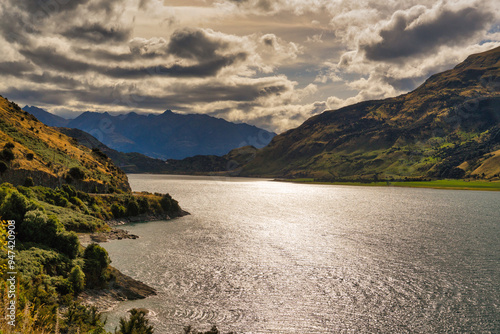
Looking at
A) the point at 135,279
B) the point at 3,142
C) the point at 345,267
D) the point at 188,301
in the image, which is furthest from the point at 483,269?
the point at 3,142

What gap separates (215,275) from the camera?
68.8 m

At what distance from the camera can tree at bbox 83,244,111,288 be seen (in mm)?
55531

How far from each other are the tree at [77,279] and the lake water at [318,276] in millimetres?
7560

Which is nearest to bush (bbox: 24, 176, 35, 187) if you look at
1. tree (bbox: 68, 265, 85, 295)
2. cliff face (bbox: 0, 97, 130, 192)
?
cliff face (bbox: 0, 97, 130, 192)

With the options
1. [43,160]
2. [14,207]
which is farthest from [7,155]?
[14,207]

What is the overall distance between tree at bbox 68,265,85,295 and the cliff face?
256 feet

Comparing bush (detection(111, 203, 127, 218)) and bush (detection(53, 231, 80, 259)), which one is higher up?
bush (detection(53, 231, 80, 259))

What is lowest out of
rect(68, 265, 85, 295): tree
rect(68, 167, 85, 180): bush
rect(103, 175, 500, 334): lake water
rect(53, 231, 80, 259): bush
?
rect(103, 175, 500, 334): lake water

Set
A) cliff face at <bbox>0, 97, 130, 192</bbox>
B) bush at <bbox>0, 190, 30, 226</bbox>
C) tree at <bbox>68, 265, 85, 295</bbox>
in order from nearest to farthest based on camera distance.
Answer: tree at <bbox>68, 265, 85, 295</bbox> < bush at <bbox>0, 190, 30, 226</bbox> < cliff face at <bbox>0, 97, 130, 192</bbox>

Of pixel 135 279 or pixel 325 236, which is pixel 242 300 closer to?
pixel 135 279

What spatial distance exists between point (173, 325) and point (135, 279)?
21500mm

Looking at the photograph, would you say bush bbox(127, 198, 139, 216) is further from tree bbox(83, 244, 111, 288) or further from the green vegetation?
tree bbox(83, 244, 111, 288)

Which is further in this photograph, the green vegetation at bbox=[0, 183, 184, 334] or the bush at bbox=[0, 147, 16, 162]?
the bush at bbox=[0, 147, 16, 162]

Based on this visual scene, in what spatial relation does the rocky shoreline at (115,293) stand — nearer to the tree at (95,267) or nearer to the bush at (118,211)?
the tree at (95,267)
